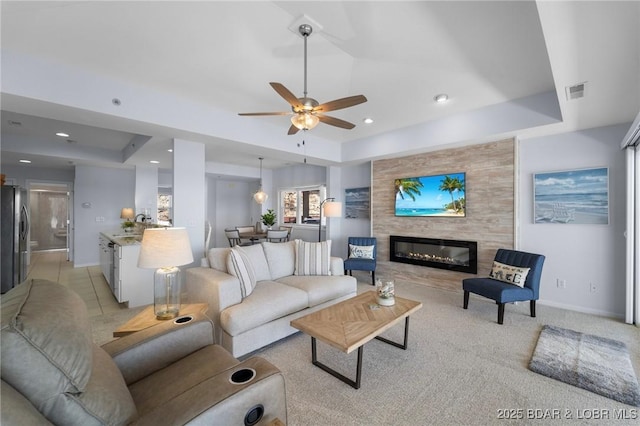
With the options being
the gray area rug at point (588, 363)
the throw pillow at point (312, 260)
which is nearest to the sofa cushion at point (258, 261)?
the throw pillow at point (312, 260)

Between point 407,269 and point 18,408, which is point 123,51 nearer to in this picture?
point 18,408

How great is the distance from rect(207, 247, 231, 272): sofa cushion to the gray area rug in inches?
121

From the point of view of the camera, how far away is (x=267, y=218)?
26.6ft

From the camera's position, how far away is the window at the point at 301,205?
775 cm

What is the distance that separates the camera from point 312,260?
373 cm

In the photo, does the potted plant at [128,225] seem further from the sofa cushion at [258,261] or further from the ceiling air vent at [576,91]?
the ceiling air vent at [576,91]

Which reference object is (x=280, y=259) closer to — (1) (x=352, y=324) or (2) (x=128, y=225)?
(1) (x=352, y=324)

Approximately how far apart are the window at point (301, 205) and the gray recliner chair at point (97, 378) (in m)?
6.23

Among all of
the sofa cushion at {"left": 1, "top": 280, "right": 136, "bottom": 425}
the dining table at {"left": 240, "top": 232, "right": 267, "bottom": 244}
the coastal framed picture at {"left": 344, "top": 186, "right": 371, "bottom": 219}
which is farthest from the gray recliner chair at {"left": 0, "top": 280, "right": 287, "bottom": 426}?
the dining table at {"left": 240, "top": 232, "right": 267, "bottom": 244}

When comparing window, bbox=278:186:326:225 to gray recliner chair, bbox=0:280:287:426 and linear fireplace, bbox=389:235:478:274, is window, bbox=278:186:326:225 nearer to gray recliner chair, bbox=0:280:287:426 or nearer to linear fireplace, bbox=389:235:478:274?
linear fireplace, bbox=389:235:478:274

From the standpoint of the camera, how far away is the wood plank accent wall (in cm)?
409

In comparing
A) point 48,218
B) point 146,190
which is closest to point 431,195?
point 146,190

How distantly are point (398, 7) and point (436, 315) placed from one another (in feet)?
11.1

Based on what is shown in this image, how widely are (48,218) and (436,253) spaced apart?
12.3 metres
